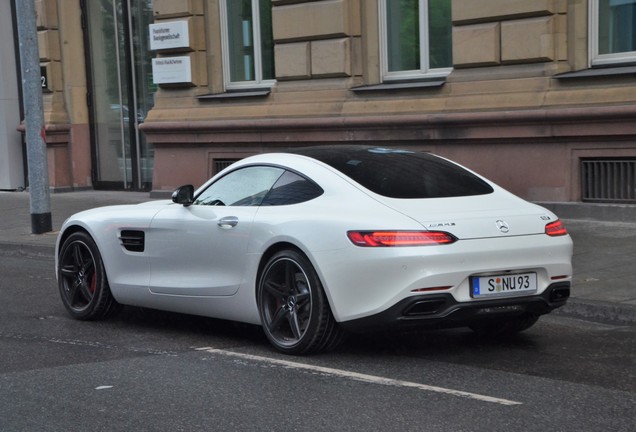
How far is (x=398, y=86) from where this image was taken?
14.6 metres

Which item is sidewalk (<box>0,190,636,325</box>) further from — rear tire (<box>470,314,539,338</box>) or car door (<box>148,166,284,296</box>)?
car door (<box>148,166,284,296</box>)

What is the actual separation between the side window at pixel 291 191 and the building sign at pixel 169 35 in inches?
414

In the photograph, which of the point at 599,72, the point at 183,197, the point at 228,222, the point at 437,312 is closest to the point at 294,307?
the point at 228,222

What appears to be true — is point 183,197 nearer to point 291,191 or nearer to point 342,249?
point 291,191

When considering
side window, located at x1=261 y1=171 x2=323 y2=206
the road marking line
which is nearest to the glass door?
side window, located at x1=261 y1=171 x2=323 y2=206

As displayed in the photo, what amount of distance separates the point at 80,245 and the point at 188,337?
4.72 ft

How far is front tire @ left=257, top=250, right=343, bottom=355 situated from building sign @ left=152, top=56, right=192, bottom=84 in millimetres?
10809

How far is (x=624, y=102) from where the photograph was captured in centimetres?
1223

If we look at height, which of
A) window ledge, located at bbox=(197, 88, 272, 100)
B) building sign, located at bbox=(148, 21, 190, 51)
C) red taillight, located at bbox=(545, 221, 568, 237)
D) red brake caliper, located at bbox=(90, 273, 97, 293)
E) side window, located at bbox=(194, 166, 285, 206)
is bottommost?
red brake caliper, located at bbox=(90, 273, 97, 293)

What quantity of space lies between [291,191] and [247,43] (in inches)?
417

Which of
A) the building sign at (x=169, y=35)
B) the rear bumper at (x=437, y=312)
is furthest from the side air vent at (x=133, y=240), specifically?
the building sign at (x=169, y=35)

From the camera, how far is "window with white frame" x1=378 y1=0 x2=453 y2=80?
14711 millimetres

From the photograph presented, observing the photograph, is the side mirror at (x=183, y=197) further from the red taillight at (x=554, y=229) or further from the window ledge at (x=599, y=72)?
the window ledge at (x=599, y=72)

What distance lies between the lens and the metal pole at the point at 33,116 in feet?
45.9
